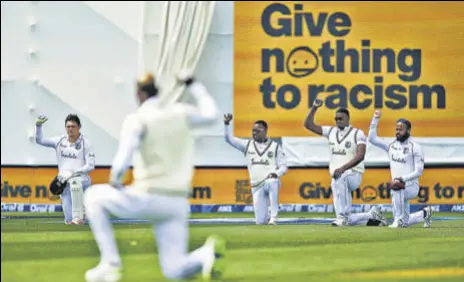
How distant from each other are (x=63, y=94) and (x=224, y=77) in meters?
3.26

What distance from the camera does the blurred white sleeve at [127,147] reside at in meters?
9.39

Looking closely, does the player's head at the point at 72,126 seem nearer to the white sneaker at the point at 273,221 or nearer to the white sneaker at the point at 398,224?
the white sneaker at the point at 273,221

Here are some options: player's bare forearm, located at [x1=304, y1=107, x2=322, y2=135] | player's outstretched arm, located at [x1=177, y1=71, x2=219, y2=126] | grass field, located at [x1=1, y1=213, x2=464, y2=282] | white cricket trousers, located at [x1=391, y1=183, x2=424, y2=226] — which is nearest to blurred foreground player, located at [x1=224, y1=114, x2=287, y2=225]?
player's bare forearm, located at [x1=304, y1=107, x2=322, y2=135]

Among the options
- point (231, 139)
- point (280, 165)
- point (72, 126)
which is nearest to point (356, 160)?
point (280, 165)

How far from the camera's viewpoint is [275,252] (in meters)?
13.9

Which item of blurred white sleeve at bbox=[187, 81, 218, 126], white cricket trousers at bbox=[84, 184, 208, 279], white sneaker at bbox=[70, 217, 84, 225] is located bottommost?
white sneaker at bbox=[70, 217, 84, 225]

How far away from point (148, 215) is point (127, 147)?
2.07ft

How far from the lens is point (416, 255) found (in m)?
13.6

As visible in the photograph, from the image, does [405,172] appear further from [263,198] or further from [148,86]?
[148,86]

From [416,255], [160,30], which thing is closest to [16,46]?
[160,30]

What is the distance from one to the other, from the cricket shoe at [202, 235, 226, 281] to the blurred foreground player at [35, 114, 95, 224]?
9.07m

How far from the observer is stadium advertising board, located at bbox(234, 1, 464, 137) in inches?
993

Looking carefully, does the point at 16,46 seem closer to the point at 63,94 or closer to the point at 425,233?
the point at 63,94

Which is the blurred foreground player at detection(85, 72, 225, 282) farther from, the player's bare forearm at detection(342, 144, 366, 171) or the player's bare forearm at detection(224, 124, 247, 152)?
the player's bare forearm at detection(224, 124, 247, 152)
